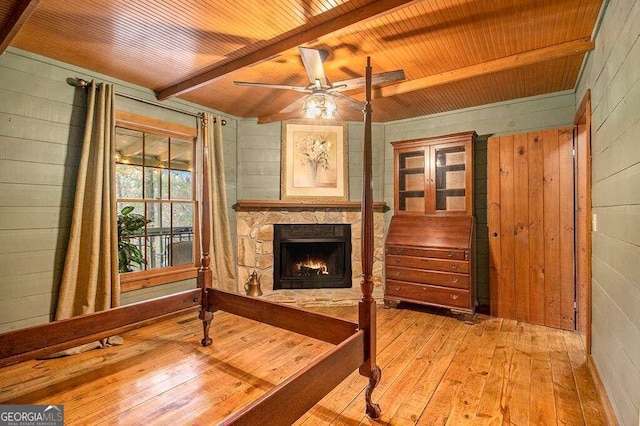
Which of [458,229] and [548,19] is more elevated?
[548,19]

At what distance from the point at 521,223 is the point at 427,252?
1.02 m

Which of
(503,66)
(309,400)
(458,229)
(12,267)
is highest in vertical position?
(503,66)

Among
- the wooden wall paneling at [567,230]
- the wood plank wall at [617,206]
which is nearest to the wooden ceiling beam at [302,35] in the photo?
the wood plank wall at [617,206]

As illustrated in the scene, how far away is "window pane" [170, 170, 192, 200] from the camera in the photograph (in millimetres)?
3699

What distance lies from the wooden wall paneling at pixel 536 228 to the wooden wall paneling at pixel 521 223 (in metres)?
0.04

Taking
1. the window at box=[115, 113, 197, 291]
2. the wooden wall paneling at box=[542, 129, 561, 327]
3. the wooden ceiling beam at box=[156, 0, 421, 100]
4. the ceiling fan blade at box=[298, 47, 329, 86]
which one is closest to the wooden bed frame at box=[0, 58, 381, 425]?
the wooden ceiling beam at box=[156, 0, 421, 100]

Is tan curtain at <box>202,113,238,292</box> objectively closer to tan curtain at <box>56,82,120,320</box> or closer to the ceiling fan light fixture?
tan curtain at <box>56,82,120,320</box>

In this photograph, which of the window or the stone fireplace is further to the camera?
the stone fireplace

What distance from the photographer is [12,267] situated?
2477 millimetres

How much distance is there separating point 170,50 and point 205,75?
44 centimetres

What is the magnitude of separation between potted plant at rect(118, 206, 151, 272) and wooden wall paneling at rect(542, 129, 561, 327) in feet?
13.9

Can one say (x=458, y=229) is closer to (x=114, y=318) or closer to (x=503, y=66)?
(x=503, y=66)

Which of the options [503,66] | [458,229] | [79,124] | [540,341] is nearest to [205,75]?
[79,124]

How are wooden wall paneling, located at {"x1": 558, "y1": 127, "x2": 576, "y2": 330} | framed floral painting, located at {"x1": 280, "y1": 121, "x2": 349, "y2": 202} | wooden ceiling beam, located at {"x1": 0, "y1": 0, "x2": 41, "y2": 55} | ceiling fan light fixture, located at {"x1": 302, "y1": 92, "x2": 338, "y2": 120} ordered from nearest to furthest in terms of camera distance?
wooden ceiling beam, located at {"x1": 0, "y1": 0, "x2": 41, "y2": 55}, ceiling fan light fixture, located at {"x1": 302, "y1": 92, "x2": 338, "y2": 120}, wooden wall paneling, located at {"x1": 558, "y1": 127, "x2": 576, "y2": 330}, framed floral painting, located at {"x1": 280, "y1": 121, "x2": 349, "y2": 202}
